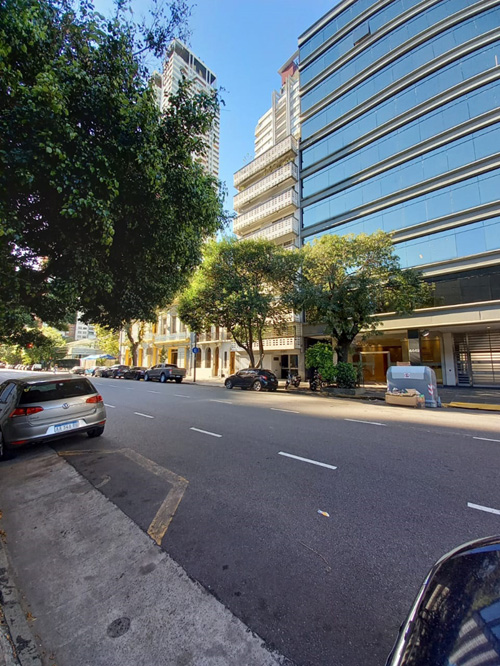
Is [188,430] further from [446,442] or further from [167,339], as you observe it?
[167,339]

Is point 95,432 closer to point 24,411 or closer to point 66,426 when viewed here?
point 66,426

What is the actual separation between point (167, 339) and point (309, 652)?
125ft

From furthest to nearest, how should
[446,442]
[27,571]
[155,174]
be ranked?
[446,442] → [155,174] → [27,571]

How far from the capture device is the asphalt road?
2152 mm

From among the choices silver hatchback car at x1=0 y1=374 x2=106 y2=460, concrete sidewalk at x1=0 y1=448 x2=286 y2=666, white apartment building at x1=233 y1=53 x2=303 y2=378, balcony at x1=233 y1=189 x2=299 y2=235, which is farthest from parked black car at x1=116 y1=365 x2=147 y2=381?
concrete sidewalk at x1=0 y1=448 x2=286 y2=666

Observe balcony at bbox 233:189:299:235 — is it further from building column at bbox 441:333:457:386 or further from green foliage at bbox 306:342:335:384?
building column at bbox 441:333:457:386

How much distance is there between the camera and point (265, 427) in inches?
311

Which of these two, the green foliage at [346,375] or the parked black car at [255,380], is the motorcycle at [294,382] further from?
the green foliage at [346,375]

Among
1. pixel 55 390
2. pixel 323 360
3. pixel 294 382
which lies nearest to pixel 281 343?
pixel 294 382

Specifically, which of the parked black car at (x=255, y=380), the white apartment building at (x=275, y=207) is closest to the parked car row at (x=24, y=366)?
the white apartment building at (x=275, y=207)

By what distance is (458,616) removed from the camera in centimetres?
124

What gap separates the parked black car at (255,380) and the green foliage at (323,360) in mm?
2648

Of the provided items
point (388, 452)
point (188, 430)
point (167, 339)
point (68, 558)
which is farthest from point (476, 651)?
point (167, 339)

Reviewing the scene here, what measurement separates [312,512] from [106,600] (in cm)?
222
